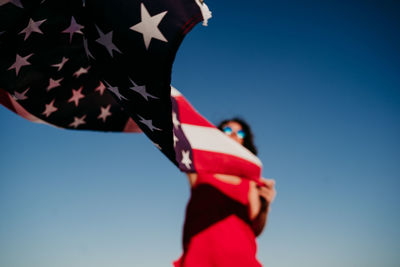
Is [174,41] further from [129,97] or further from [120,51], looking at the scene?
[129,97]

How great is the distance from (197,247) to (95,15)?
2.13 m

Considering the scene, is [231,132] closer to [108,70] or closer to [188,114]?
[188,114]

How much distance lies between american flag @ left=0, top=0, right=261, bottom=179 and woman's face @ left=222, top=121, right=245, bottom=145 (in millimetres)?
480

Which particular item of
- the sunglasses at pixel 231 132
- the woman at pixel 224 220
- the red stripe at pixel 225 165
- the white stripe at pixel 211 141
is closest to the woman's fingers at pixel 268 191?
the woman at pixel 224 220

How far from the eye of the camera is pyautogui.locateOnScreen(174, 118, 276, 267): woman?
7.73 ft

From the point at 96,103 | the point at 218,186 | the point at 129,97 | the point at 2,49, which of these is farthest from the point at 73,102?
the point at 218,186

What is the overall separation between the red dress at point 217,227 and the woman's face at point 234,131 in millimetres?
793

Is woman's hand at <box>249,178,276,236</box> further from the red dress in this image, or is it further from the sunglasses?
the sunglasses

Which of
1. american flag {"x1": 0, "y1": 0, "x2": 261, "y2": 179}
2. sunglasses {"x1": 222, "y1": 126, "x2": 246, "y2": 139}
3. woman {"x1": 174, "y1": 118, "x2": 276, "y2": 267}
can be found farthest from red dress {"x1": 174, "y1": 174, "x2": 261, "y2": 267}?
sunglasses {"x1": 222, "y1": 126, "x2": 246, "y2": 139}

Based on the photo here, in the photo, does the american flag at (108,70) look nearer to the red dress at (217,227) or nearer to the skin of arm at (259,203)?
the skin of arm at (259,203)

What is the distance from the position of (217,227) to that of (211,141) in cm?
93

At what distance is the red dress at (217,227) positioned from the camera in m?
2.35

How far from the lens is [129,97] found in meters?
1.59

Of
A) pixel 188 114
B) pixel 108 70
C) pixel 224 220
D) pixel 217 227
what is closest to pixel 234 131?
pixel 188 114
